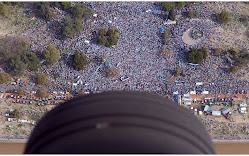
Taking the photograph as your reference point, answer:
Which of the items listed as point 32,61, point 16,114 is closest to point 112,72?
point 32,61

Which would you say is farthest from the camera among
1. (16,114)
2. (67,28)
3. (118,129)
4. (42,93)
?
(67,28)

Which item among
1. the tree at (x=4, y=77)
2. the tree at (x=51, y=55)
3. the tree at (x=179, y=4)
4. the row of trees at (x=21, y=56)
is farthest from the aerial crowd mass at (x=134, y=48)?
the tree at (x=4, y=77)

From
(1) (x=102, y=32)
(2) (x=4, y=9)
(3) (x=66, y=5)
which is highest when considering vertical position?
(3) (x=66, y=5)

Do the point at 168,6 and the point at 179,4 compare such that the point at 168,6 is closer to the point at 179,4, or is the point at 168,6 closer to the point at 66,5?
the point at 179,4

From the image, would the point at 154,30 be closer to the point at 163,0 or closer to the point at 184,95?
the point at 163,0

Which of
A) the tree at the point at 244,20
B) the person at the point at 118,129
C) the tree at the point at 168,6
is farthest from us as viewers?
the tree at the point at 168,6

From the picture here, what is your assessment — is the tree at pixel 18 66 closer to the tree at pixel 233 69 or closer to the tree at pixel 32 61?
the tree at pixel 32 61

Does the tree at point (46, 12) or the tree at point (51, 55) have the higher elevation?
the tree at point (46, 12)

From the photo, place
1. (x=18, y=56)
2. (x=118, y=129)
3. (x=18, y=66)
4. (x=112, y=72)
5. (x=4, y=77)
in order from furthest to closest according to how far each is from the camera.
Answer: (x=18, y=56) → (x=112, y=72) → (x=18, y=66) → (x=4, y=77) → (x=118, y=129)
